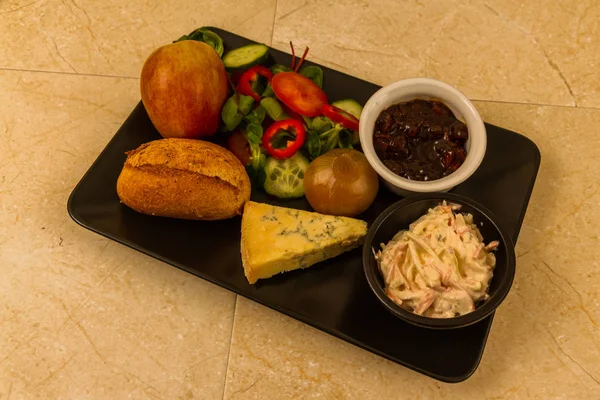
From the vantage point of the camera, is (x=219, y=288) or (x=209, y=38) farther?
(x=209, y=38)

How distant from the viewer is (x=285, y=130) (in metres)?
1.84

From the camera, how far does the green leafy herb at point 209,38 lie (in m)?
2.01

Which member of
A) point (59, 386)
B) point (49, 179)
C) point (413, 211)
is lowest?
point (59, 386)

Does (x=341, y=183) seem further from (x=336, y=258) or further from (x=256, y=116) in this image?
(x=256, y=116)

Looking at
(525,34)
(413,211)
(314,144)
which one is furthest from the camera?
(525,34)

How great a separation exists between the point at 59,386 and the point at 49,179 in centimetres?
67

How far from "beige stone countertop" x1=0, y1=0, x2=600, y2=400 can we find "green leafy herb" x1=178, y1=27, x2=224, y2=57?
0.85 ft

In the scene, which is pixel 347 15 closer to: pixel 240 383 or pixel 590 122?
pixel 590 122

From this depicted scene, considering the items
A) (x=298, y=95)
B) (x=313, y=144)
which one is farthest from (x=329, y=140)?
(x=298, y=95)

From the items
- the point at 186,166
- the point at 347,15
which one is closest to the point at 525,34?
the point at 347,15

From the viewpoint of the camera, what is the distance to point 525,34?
7.38 feet

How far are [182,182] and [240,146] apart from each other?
257mm

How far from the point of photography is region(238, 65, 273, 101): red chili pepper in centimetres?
190

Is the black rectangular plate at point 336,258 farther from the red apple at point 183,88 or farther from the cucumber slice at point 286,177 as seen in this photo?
the red apple at point 183,88
